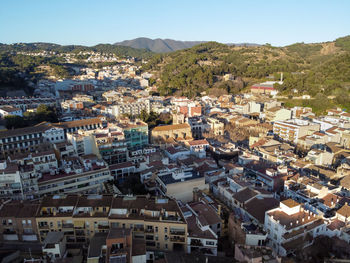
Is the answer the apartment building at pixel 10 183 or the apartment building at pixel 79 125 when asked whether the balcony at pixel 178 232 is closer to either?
the apartment building at pixel 10 183

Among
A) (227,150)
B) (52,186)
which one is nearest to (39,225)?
Answer: (52,186)

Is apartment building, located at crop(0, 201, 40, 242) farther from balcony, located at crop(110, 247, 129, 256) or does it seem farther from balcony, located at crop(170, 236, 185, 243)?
balcony, located at crop(170, 236, 185, 243)

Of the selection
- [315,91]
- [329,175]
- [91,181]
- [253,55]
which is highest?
[253,55]

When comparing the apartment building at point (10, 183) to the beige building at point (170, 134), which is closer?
the apartment building at point (10, 183)

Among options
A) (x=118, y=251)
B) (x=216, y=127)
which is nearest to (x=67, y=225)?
(x=118, y=251)

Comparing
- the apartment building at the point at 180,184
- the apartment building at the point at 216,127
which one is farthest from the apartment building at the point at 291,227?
the apartment building at the point at 216,127

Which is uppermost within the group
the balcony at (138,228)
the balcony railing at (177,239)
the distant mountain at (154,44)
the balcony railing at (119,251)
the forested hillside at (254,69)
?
the distant mountain at (154,44)

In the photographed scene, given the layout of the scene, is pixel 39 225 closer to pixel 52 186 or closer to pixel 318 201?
pixel 52 186
